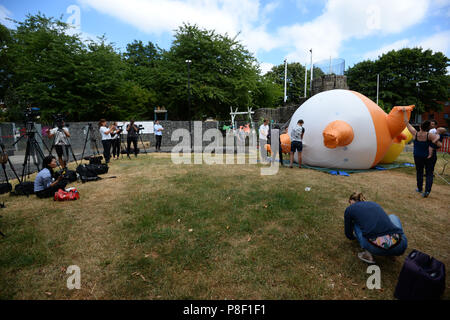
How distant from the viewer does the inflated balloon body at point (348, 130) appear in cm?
784

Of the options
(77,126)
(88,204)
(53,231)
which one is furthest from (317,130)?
(77,126)

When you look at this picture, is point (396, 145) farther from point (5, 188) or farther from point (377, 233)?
point (5, 188)

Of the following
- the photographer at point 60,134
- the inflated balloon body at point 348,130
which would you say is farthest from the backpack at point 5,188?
the inflated balloon body at point 348,130

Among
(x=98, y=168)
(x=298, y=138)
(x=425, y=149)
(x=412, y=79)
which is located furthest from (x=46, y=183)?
(x=412, y=79)

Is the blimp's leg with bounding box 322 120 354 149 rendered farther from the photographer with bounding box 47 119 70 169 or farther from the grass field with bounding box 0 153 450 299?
the photographer with bounding box 47 119 70 169

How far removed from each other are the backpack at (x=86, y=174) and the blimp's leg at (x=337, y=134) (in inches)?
314

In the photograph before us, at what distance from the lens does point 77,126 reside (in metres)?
17.4

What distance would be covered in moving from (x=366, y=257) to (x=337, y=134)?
5.06 metres

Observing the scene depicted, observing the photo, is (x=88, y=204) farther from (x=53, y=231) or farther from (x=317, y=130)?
(x=317, y=130)

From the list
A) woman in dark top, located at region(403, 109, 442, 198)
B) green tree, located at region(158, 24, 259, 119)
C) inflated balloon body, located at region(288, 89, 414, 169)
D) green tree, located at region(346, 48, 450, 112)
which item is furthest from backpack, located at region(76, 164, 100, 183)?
green tree, located at region(346, 48, 450, 112)

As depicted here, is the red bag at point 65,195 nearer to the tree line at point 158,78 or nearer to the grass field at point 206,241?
the grass field at point 206,241
